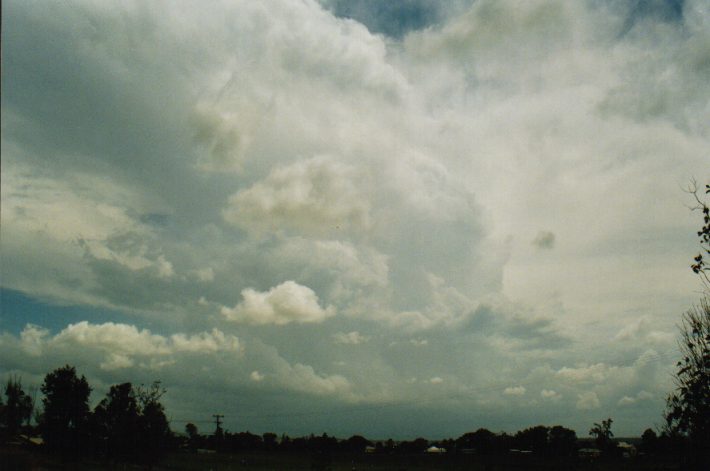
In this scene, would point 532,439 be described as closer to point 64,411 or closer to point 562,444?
point 562,444

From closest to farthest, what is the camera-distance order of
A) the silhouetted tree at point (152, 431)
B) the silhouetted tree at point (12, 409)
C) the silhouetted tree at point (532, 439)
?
1. the silhouetted tree at point (152, 431)
2. the silhouetted tree at point (12, 409)
3. the silhouetted tree at point (532, 439)

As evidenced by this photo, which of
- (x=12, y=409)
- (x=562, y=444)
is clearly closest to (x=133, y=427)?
(x=12, y=409)

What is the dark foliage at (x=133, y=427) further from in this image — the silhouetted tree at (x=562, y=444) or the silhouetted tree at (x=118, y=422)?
the silhouetted tree at (x=562, y=444)

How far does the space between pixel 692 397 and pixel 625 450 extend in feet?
604

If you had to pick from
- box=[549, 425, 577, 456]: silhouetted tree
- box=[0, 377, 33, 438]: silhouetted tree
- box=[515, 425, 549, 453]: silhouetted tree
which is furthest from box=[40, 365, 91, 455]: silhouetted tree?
box=[515, 425, 549, 453]: silhouetted tree

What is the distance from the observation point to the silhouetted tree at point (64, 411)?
67062 millimetres

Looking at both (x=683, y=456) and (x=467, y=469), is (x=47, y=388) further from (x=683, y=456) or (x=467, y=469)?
(x=467, y=469)

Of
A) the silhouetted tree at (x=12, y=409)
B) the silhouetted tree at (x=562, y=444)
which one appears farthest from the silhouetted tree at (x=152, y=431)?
the silhouetted tree at (x=562, y=444)

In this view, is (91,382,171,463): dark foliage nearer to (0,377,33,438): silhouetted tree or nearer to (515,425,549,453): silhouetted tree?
(0,377,33,438): silhouetted tree

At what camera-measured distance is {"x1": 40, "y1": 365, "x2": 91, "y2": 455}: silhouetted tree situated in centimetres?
6706

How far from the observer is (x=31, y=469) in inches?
1820

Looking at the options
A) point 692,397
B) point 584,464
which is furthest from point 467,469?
point 692,397

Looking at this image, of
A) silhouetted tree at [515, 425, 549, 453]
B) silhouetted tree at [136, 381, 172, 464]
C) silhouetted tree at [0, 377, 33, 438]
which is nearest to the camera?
silhouetted tree at [136, 381, 172, 464]

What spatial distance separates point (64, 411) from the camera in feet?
222
